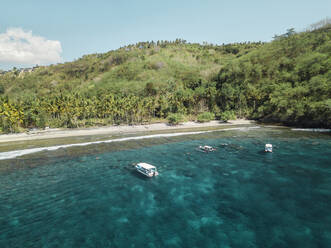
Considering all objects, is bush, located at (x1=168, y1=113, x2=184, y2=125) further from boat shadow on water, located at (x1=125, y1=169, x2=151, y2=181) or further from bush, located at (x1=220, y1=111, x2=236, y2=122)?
boat shadow on water, located at (x1=125, y1=169, x2=151, y2=181)

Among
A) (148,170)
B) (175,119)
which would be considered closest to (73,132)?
(175,119)

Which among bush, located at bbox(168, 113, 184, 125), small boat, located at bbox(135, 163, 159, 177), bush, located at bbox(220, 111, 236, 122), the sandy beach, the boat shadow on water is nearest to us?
small boat, located at bbox(135, 163, 159, 177)

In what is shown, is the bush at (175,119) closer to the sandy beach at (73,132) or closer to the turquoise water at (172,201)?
the sandy beach at (73,132)

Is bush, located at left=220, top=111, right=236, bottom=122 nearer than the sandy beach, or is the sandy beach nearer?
the sandy beach

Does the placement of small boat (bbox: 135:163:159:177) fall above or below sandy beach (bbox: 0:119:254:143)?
below

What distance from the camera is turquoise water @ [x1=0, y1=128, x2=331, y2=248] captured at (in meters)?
24.4

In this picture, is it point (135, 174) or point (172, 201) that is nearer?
point (172, 201)

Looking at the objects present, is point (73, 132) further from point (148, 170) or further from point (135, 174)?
point (148, 170)

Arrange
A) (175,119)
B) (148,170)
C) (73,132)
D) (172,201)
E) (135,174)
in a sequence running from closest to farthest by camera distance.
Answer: (172,201)
(148,170)
(135,174)
(73,132)
(175,119)

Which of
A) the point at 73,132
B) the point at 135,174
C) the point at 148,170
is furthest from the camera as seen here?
the point at 73,132

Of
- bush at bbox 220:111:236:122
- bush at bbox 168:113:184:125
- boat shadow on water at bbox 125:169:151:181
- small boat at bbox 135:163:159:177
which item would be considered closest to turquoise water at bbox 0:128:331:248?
boat shadow on water at bbox 125:169:151:181

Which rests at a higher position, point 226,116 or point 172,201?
point 226,116

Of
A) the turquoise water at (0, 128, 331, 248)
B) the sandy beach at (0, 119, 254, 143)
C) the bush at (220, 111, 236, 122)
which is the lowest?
the turquoise water at (0, 128, 331, 248)

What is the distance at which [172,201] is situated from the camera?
33.1 metres
